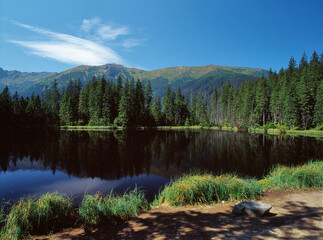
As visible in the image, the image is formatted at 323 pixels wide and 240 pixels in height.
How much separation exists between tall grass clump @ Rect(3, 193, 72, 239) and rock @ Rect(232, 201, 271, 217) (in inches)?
216

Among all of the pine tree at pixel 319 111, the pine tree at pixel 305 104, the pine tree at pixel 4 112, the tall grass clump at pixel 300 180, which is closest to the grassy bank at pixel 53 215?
the tall grass clump at pixel 300 180

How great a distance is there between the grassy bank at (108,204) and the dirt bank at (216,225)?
44cm

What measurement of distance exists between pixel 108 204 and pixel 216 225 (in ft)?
11.8

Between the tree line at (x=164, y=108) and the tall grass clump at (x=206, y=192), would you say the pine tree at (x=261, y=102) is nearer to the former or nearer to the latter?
the tree line at (x=164, y=108)

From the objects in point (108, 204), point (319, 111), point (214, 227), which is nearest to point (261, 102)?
point (319, 111)

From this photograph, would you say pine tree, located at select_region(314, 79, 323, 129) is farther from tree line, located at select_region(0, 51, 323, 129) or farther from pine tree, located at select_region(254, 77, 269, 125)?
pine tree, located at select_region(254, 77, 269, 125)

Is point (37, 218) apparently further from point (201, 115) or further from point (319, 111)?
point (201, 115)

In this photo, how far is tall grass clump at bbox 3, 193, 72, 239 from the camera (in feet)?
16.3

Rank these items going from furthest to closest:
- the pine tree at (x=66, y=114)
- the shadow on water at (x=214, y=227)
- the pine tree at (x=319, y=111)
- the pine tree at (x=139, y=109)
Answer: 1. the pine tree at (x=66, y=114)
2. the pine tree at (x=139, y=109)
3. the pine tree at (x=319, y=111)
4. the shadow on water at (x=214, y=227)

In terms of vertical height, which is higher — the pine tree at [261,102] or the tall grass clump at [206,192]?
the pine tree at [261,102]

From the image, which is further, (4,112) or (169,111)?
(169,111)

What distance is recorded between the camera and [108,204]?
627 cm

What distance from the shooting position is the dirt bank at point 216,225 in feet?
14.6

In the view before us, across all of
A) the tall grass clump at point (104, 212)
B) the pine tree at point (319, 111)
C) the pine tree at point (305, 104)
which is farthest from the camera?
the pine tree at point (305, 104)
